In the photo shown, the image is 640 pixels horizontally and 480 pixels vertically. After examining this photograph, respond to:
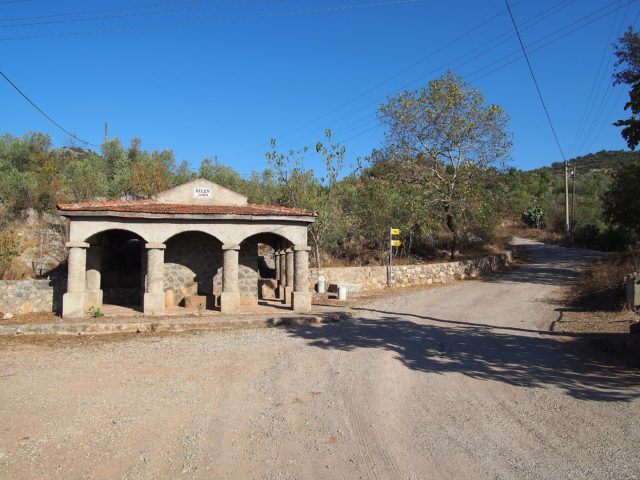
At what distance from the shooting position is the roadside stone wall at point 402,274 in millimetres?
21469

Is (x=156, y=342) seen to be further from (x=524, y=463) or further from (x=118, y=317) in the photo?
(x=524, y=463)

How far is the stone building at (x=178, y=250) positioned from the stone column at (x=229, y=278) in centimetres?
3

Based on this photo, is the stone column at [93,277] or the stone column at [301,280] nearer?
the stone column at [93,277]

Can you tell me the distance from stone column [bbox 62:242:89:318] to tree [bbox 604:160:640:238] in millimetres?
22884

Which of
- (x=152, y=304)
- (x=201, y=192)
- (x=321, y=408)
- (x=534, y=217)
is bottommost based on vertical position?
(x=321, y=408)

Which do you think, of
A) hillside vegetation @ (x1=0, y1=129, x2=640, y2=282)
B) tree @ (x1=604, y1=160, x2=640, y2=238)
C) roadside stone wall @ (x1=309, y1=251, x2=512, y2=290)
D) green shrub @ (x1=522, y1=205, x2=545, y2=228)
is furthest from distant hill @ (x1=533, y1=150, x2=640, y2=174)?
roadside stone wall @ (x1=309, y1=251, x2=512, y2=290)

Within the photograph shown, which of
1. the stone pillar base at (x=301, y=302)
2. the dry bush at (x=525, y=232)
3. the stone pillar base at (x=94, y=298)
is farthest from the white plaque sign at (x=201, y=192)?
the dry bush at (x=525, y=232)

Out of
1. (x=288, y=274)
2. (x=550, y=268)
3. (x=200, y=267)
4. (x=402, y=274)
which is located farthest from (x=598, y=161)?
(x=200, y=267)

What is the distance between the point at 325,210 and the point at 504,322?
13.0 meters

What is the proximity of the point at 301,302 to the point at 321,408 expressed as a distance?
28.8 ft

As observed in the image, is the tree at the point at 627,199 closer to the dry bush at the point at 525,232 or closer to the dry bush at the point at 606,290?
the dry bush at the point at 606,290

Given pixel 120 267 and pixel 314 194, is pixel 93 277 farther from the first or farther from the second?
pixel 314 194

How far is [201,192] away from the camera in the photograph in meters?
A: 16.0

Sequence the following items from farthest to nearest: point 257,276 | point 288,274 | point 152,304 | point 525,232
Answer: point 525,232 < point 288,274 < point 257,276 < point 152,304
